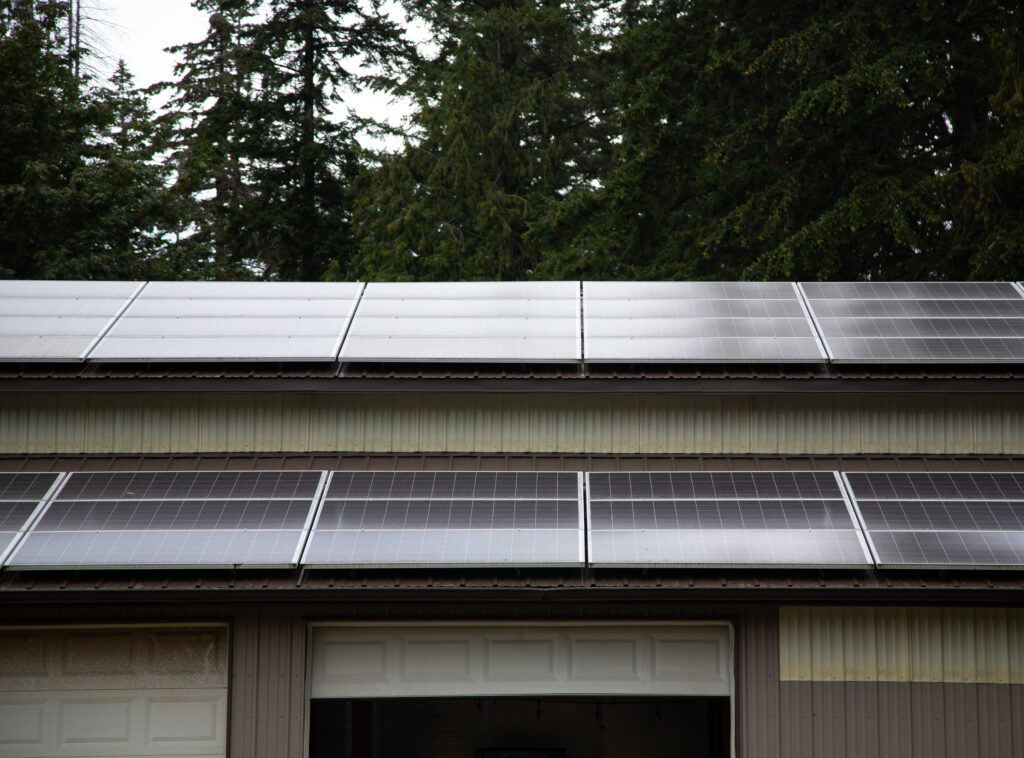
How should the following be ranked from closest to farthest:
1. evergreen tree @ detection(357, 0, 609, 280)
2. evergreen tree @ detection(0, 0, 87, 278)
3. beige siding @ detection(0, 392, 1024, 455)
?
beige siding @ detection(0, 392, 1024, 455), evergreen tree @ detection(0, 0, 87, 278), evergreen tree @ detection(357, 0, 609, 280)

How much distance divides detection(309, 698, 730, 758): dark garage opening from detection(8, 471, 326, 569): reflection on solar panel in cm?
695

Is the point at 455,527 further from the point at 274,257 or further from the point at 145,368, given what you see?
the point at 274,257

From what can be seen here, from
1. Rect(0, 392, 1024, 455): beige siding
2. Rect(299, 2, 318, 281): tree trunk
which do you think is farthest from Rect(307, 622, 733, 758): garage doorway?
Rect(299, 2, 318, 281): tree trunk

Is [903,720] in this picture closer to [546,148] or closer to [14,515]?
[14,515]

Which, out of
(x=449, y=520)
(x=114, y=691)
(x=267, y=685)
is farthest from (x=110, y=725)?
(x=449, y=520)

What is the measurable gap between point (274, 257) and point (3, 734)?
27.2 meters

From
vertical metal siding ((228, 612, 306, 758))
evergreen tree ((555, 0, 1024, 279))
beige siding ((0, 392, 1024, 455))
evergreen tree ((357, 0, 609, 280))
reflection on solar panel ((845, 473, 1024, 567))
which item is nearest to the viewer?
reflection on solar panel ((845, 473, 1024, 567))

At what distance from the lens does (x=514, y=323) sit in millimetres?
13016

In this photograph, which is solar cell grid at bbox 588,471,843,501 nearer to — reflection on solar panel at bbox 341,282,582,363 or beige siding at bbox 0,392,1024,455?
beige siding at bbox 0,392,1024,455

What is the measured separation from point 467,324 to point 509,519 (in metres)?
3.26

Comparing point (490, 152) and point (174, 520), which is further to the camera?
point (490, 152)

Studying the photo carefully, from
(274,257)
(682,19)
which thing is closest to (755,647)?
(682,19)

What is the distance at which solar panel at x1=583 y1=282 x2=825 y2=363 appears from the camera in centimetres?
1205

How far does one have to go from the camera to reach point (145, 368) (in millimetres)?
11914
